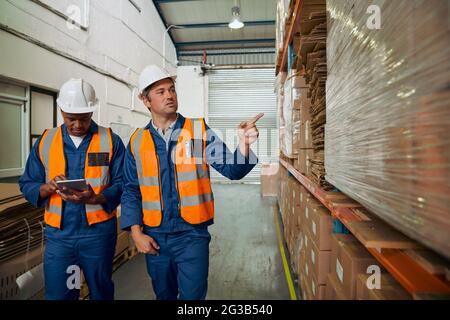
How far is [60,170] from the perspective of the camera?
219 cm

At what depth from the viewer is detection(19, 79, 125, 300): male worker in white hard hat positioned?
2.10 meters

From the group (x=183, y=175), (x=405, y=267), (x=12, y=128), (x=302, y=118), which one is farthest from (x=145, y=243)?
(x=12, y=128)

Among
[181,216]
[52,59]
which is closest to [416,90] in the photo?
[181,216]

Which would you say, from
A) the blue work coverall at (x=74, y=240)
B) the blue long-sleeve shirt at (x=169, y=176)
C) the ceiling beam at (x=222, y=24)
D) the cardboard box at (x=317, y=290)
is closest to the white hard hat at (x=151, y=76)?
the blue long-sleeve shirt at (x=169, y=176)

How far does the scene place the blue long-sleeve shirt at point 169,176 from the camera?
6.44 feet

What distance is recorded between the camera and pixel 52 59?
4.34m

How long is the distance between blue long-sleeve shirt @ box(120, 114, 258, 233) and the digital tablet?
0.29m

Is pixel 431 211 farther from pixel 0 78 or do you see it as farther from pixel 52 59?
pixel 52 59

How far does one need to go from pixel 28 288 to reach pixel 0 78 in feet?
8.25

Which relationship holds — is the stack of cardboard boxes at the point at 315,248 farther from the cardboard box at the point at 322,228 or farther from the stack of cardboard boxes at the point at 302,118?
the stack of cardboard boxes at the point at 302,118

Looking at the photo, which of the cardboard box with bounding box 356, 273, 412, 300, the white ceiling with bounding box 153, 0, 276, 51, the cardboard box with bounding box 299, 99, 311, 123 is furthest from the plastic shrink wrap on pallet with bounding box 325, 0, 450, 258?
the white ceiling with bounding box 153, 0, 276, 51

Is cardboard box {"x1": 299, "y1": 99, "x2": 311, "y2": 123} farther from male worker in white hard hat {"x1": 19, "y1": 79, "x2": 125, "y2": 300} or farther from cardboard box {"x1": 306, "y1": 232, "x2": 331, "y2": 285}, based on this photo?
male worker in white hard hat {"x1": 19, "y1": 79, "x2": 125, "y2": 300}

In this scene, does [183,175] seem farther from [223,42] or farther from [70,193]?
[223,42]

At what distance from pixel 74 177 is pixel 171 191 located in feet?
2.65
